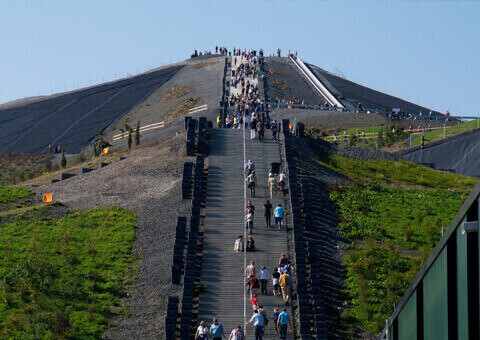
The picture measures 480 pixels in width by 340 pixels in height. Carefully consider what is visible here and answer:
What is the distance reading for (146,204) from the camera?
42281 millimetres

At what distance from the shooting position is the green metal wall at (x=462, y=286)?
13.9 meters

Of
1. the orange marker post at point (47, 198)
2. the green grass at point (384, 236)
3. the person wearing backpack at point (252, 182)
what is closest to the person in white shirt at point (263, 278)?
the green grass at point (384, 236)

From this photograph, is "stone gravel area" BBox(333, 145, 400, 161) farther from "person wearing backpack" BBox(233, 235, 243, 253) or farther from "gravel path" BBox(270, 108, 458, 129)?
"gravel path" BBox(270, 108, 458, 129)

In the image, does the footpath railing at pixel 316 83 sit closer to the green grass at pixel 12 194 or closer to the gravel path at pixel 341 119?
the gravel path at pixel 341 119

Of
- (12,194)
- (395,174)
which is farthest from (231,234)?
(395,174)

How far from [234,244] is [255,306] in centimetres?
662

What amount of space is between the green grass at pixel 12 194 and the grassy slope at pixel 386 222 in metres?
17.4

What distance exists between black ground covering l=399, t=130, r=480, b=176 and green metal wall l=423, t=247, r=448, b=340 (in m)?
47.3

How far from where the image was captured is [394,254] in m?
37.3

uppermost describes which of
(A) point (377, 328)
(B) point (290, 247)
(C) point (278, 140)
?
(C) point (278, 140)

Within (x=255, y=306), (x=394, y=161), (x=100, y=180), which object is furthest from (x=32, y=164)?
(x=255, y=306)

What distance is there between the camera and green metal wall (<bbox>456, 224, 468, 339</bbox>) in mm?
13924

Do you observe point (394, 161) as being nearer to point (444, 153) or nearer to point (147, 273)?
point (444, 153)

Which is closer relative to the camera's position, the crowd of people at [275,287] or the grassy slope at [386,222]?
the crowd of people at [275,287]
